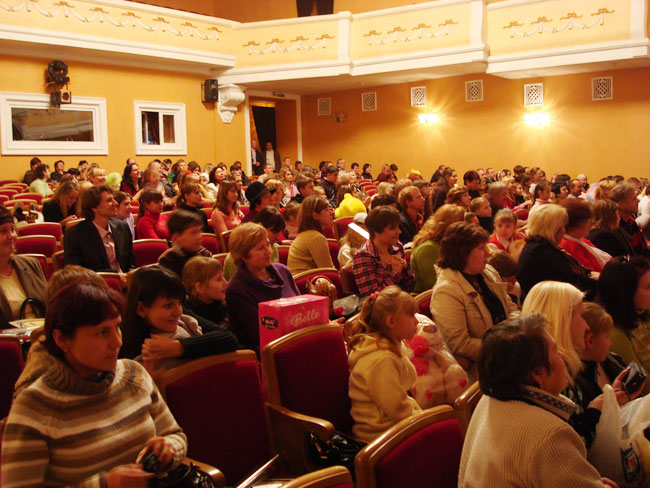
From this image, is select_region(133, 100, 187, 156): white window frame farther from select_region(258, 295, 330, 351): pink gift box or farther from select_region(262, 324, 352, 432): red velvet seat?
select_region(262, 324, 352, 432): red velvet seat

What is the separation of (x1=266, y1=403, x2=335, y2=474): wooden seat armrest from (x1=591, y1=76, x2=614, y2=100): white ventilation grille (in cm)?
1367

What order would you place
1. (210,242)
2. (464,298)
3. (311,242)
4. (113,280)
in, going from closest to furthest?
(464,298)
(113,280)
(311,242)
(210,242)

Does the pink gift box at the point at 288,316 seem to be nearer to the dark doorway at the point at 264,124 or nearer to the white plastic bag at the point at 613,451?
the white plastic bag at the point at 613,451

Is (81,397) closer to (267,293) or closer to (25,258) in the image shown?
(267,293)

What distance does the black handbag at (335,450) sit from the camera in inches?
90.7

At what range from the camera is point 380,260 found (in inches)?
154

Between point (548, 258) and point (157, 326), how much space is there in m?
2.53

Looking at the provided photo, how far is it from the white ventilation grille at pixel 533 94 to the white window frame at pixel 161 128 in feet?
26.9

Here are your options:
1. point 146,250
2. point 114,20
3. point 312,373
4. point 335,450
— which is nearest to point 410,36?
point 114,20

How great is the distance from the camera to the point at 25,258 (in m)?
3.48

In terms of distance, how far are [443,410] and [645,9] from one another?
12.6m

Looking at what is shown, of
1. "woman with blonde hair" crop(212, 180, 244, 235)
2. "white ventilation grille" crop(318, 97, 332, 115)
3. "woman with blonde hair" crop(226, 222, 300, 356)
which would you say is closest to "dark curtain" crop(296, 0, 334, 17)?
"white ventilation grille" crop(318, 97, 332, 115)

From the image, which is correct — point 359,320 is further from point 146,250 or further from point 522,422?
point 146,250

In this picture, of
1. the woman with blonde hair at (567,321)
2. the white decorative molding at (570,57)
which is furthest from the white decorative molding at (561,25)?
the woman with blonde hair at (567,321)
